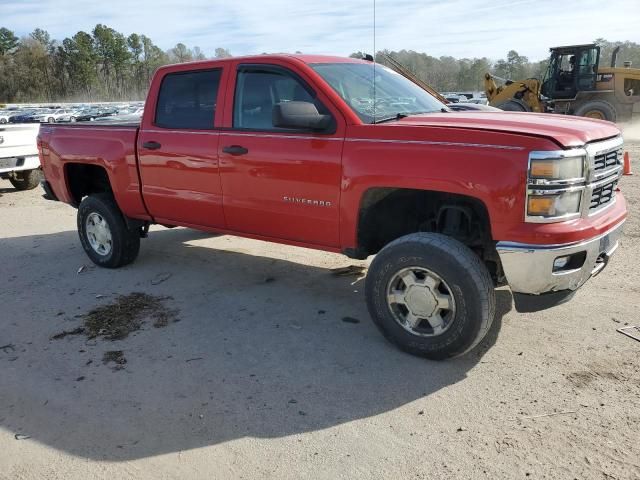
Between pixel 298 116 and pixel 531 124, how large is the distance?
59.1 inches

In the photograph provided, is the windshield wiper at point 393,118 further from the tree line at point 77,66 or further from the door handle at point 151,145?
the tree line at point 77,66

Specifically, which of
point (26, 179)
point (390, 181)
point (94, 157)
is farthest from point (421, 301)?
point (26, 179)

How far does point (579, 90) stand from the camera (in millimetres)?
18141

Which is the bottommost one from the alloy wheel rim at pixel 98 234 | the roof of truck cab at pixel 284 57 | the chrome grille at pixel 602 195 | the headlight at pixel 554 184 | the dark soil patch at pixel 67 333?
the dark soil patch at pixel 67 333

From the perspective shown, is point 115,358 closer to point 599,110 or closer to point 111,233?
point 111,233

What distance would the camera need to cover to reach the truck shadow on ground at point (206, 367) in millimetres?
3121

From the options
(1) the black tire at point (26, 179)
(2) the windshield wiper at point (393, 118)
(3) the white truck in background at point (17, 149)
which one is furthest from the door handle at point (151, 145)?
(1) the black tire at point (26, 179)

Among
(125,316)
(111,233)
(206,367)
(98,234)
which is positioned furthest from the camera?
(98,234)

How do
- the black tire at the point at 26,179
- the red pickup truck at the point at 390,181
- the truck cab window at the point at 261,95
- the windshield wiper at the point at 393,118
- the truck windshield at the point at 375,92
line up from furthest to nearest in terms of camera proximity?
the black tire at the point at 26,179 → the truck cab window at the point at 261,95 → the truck windshield at the point at 375,92 → the windshield wiper at the point at 393,118 → the red pickup truck at the point at 390,181

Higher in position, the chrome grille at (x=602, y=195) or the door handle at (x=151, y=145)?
the door handle at (x=151, y=145)

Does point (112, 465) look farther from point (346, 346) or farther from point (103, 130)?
point (103, 130)

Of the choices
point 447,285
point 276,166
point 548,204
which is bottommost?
point 447,285

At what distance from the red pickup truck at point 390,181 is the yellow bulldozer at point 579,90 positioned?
49.3 ft

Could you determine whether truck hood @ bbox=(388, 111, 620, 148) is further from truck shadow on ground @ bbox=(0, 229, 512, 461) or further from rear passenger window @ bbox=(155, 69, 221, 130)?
rear passenger window @ bbox=(155, 69, 221, 130)
